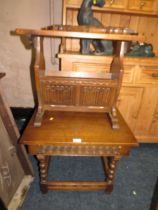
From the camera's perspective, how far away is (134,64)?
1.45 meters

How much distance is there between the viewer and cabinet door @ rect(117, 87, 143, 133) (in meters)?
1.58

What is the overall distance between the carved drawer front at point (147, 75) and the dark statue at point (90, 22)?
13.2 inches

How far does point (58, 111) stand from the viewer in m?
1.31

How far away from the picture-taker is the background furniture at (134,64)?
55.9 inches

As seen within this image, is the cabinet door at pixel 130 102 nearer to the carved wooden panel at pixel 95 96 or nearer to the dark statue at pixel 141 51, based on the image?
the dark statue at pixel 141 51

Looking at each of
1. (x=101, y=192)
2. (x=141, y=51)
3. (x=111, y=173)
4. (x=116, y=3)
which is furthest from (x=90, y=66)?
(x=101, y=192)

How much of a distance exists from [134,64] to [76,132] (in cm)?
83

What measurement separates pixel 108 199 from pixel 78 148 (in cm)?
62

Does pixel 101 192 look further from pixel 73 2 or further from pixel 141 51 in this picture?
pixel 73 2

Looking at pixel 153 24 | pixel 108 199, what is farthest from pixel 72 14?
pixel 108 199

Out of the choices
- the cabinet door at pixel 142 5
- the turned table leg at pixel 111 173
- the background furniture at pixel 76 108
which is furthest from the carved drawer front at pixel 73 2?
the turned table leg at pixel 111 173

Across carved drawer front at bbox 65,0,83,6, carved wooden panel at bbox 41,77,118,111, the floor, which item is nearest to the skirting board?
the floor

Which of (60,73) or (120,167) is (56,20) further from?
(120,167)

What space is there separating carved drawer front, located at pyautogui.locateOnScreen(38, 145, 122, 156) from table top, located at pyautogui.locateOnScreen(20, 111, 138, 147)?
60mm
